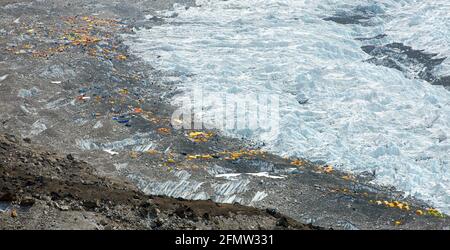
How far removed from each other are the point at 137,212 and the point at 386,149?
42.4 ft

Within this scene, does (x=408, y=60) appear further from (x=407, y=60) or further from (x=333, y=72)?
(x=333, y=72)

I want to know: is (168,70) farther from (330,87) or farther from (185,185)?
(185,185)

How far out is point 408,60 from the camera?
33219 mm

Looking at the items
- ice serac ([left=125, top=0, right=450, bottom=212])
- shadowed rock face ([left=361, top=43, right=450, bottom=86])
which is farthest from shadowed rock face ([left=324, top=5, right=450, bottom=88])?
ice serac ([left=125, top=0, right=450, bottom=212])

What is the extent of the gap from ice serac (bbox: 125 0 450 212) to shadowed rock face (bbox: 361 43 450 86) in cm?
12

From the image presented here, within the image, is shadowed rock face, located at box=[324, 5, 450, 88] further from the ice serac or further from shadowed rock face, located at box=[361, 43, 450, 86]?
the ice serac

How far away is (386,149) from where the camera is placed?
23.2 meters

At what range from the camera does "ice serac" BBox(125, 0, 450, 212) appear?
23.3m

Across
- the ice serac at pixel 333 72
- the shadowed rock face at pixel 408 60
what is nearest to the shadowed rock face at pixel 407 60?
the shadowed rock face at pixel 408 60

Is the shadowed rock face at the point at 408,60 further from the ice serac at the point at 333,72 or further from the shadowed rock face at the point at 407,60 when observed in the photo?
the ice serac at the point at 333,72

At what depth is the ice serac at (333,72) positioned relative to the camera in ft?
76.3

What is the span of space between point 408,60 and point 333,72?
18.9 ft

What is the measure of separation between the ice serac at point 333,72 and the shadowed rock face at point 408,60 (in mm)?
122

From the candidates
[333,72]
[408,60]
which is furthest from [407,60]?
[333,72]
